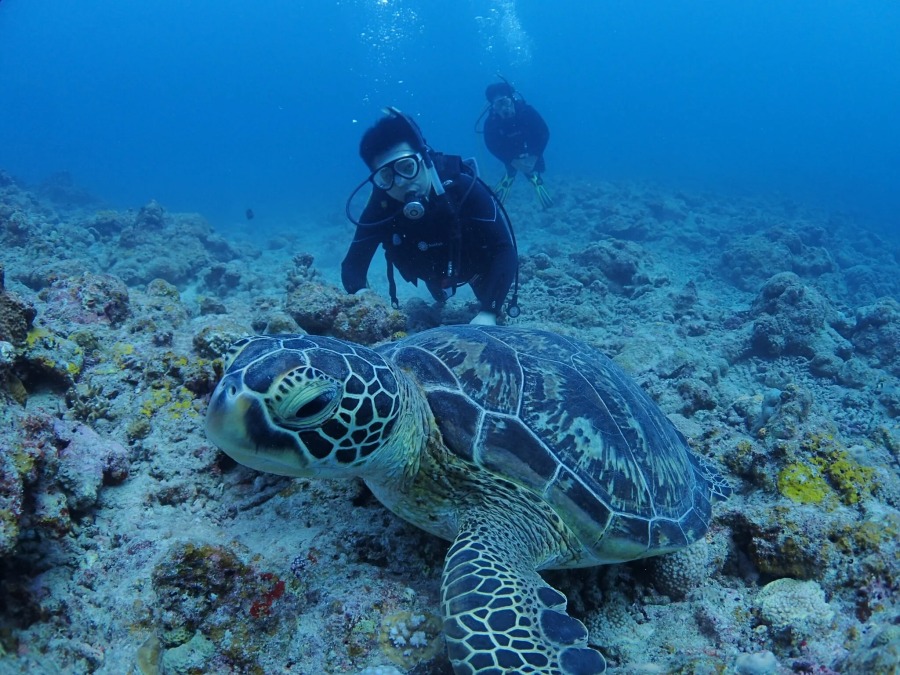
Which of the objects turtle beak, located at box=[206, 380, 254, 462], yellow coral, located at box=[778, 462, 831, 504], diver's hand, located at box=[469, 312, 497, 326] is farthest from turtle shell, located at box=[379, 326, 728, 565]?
diver's hand, located at box=[469, 312, 497, 326]

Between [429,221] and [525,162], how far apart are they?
7.93 m

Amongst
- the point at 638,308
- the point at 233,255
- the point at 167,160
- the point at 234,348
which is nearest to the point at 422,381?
the point at 234,348

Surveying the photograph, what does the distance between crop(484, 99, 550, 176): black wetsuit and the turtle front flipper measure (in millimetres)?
10978

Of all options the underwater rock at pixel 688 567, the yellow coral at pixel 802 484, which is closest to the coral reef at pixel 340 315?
the underwater rock at pixel 688 567

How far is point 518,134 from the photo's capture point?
11609 millimetres

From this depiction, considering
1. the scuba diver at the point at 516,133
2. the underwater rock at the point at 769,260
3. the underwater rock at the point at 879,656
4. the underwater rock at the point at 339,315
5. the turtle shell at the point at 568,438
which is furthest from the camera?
the scuba diver at the point at 516,133

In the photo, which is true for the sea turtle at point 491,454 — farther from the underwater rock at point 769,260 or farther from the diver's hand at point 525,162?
the diver's hand at point 525,162

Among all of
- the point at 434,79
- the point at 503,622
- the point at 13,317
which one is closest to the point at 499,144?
the point at 13,317

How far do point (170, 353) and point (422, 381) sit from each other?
5.14 ft

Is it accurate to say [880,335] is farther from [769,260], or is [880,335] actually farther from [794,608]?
[794,608]

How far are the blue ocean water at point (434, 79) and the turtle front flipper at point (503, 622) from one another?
46693 millimetres

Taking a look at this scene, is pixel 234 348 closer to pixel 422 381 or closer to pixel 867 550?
pixel 422 381

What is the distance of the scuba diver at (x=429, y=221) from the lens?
14.8ft

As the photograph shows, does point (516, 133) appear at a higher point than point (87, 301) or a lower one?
higher
